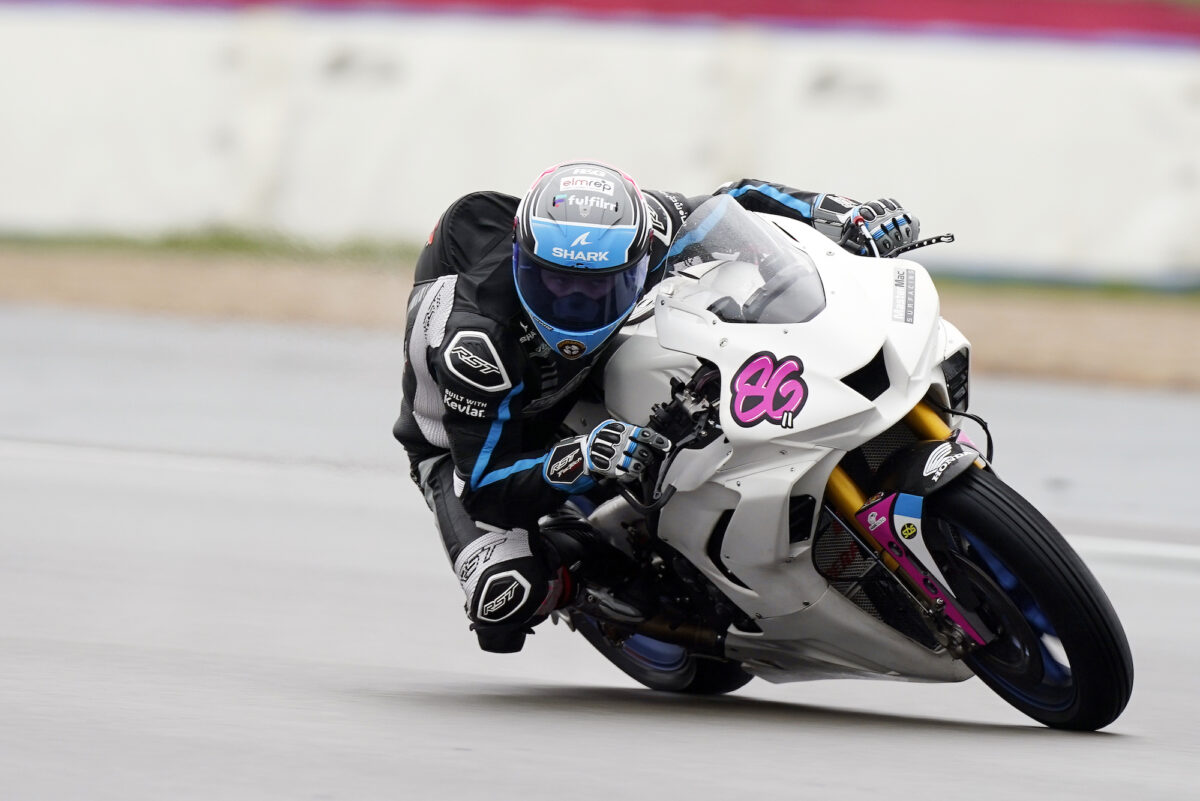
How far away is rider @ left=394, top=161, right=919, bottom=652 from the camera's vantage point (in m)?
4.00

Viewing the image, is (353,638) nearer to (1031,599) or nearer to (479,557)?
(479,557)

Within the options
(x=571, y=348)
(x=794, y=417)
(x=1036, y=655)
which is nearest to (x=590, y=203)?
(x=571, y=348)

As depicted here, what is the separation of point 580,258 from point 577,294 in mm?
85

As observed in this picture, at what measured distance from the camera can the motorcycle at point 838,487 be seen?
12.6ft

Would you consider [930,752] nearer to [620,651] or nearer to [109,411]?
[620,651]

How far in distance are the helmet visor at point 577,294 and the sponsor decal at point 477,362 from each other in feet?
0.56

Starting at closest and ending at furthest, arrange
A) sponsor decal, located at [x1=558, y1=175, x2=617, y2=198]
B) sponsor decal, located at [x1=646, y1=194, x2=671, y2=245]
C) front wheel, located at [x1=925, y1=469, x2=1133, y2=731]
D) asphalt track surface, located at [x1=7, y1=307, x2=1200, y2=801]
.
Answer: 1. asphalt track surface, located at [x1=7, y1=307, x2=1200, y2=801]
2. front wheel, located at [x1=925, y1=469, x2=1133, y2=731]
3. sponsor decal, located at [x1=558, y1=175, x2=617, y2=198]
4. sponsor decal, located at [x1=646, y1=194, x2=671, y2=245]

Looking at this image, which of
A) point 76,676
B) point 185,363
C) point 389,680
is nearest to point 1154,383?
point 185,363

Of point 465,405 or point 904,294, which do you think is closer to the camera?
point 904,294

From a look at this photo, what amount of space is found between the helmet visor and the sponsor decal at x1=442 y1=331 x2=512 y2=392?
170 millimetres

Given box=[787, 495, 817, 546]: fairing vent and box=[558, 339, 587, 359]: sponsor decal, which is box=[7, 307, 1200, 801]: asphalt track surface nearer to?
box=[787, 495, 817, 546]: fairing vent

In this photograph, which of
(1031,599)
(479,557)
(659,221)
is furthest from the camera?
(479,557)

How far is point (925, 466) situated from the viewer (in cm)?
386

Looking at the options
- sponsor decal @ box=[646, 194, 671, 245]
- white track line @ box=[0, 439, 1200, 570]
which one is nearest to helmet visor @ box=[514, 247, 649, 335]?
sponsor decal @ box=[646, 194, 671, 245]
